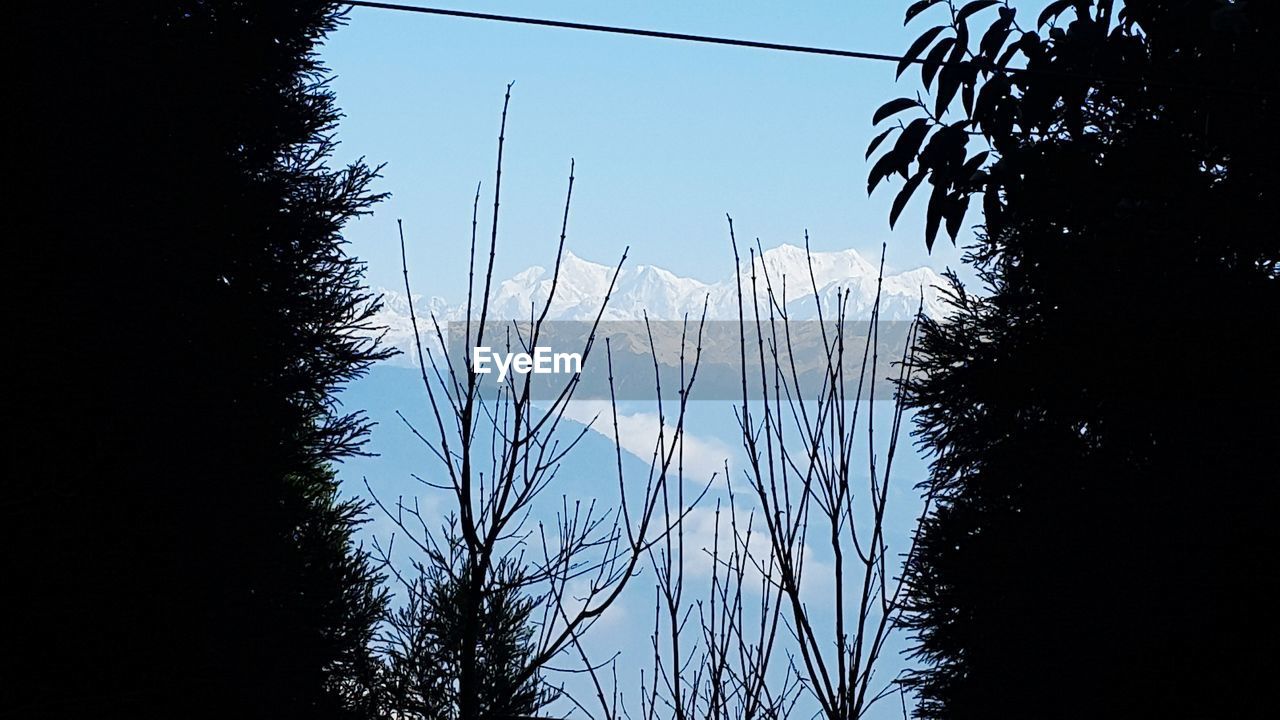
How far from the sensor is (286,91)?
226 inches

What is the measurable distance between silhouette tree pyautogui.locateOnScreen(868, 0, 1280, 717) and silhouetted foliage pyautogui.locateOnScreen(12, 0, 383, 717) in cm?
326

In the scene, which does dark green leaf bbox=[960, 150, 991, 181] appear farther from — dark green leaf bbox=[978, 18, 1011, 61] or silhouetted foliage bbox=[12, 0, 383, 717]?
silhouetted foliage bbox=[12, 0, 383, 717]

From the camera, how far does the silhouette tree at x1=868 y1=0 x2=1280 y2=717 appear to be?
2715 mm

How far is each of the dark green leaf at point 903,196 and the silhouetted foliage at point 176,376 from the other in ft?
10.6

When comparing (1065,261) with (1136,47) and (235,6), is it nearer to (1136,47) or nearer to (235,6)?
(1136,47)

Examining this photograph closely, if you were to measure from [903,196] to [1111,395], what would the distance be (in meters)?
1.86

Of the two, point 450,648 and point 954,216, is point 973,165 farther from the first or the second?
point 450,648

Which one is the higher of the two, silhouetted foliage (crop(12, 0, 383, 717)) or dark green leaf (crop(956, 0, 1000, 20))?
dark green leaf (crop(956, 0, 1000, 20))

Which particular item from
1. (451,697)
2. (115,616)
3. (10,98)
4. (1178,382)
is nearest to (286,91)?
(10,98)

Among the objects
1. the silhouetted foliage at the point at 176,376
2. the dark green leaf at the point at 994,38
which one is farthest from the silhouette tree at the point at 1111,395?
the silhouetted foliage at the point at 176,376

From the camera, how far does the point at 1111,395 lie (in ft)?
12.9

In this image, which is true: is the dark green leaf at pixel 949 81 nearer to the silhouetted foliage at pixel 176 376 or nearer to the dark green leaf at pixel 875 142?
the dark green leaf at pixel 875 142

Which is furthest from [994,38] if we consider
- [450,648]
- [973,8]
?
[450,648]

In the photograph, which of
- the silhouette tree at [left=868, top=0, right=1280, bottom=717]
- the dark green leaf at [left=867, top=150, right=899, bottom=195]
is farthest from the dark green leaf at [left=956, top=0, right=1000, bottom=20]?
the dark green leaf at [left=867, top=150, right=899, bottom=195]
